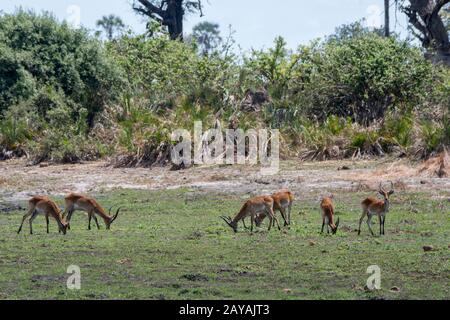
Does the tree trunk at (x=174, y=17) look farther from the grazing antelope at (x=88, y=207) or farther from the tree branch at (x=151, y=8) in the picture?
the grazing antelope at (x=88, y=207)

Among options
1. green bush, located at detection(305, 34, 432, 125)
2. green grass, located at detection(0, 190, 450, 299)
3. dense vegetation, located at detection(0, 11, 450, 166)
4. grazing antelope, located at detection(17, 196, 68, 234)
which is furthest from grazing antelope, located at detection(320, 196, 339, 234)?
green bush, located at detection(305, 34, 432, 125)

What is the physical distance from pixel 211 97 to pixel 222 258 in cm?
1456

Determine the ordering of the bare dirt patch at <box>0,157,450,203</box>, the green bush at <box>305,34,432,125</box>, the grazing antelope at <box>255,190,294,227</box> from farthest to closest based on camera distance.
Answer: the green bush at <box>305,34,432,125</box>
the bare dirt patch at <box>0,157,450,203</box>
the grazing antelope at <box>255,190,294,227</box>

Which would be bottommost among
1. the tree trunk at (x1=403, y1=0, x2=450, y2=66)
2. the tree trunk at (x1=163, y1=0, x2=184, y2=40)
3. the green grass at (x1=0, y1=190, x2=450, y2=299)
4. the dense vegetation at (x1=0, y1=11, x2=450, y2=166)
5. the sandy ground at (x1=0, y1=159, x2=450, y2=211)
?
the green grass at (x1=0, y1=190, x2=450, y2=299)

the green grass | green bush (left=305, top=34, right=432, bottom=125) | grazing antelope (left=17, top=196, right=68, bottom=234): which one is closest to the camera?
the green grass

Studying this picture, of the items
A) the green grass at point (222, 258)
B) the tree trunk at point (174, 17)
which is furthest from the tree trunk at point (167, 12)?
the green grass at point (222, 258)

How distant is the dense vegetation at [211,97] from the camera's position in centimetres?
2469

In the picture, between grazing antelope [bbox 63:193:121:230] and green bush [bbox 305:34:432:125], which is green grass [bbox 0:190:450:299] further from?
green bush [bbox 305:34:432:125]

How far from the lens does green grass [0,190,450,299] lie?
36.6 feet

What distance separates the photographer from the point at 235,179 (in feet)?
71.7

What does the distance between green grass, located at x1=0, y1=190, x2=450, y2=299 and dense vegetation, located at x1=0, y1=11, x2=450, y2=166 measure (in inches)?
267

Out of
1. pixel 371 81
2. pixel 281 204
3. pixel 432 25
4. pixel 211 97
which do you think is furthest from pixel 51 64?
pixel 281 204

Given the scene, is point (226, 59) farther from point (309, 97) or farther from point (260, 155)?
point (260, 155)

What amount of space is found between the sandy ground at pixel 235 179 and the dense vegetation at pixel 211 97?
1027mm
